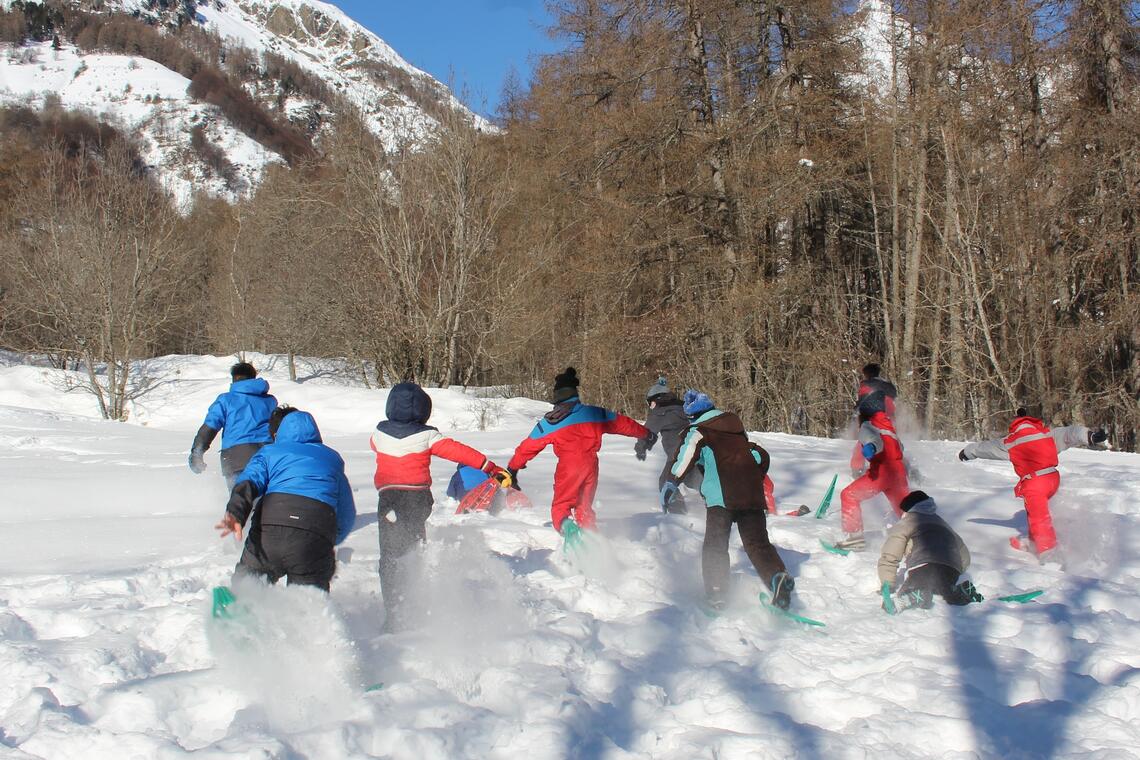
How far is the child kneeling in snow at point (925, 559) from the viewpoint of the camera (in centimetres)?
531

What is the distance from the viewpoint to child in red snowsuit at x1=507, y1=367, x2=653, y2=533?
6523mm

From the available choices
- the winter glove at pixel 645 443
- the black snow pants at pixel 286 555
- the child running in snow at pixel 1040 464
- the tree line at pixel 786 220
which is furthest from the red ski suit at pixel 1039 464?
the tree line at pixel 786 220

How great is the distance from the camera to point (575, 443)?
259 inches

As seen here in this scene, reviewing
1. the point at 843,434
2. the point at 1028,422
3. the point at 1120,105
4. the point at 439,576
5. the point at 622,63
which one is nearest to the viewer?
the point at 439,576

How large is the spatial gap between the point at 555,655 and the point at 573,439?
2.44 metres

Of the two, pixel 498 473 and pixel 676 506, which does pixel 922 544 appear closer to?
pixel 498 473

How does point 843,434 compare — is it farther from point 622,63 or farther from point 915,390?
point 622,63

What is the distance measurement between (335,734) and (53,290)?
73.4 ft

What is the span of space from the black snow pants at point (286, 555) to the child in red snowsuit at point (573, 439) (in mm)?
2510

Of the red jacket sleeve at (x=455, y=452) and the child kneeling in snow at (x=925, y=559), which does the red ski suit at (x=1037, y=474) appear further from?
the red jacket sleeve at (x=455, y=452)

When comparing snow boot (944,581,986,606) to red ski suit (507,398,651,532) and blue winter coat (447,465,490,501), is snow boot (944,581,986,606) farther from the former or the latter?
blue winter coat (447,465,490,501)

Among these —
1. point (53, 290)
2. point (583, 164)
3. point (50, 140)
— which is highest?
point (50, 140)

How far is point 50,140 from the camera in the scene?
2312 centimetres

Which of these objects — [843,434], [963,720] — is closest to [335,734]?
[963,720]
